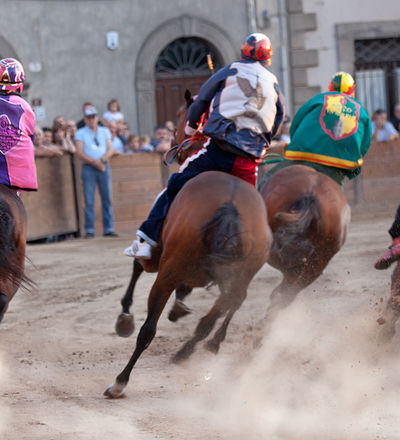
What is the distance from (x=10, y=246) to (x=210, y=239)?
1301 mm

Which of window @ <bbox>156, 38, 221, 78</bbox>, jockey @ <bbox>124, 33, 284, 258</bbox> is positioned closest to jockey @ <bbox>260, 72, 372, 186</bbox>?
jockey @ <bbox>124, 33, 284, 258</bbox>

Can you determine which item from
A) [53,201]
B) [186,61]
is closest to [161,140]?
[53,201]

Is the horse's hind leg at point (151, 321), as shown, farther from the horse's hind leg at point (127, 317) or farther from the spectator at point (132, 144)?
the spectator at point (132, 144)

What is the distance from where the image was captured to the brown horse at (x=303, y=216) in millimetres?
6230

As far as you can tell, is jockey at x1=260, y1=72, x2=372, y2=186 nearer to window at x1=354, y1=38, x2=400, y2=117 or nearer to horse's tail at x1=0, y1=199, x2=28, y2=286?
horse's tail at x1=0, y1=199, x2=28, y2=286

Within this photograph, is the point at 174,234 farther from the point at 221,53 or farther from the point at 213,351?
the point at 221,53

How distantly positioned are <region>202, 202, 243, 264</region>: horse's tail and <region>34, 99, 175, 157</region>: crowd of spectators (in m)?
7.89

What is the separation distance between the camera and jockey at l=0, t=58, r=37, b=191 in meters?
6.04

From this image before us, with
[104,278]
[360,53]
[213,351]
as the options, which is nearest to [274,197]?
[213,351]

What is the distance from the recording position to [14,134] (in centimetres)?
610

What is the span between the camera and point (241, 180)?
5.12m

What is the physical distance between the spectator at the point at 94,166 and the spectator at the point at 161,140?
3.20 ft

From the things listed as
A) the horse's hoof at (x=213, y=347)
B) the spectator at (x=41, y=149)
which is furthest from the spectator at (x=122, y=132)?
the horse's hoof at (x=213, y=347)

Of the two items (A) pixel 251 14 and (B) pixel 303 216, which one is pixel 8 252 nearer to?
(B) pixel 303 216
